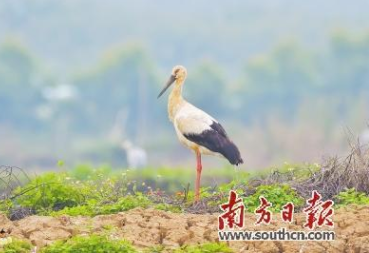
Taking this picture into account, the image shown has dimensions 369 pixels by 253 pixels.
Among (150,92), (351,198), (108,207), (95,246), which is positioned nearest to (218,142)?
(351,198)

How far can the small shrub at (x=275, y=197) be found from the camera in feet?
30.5

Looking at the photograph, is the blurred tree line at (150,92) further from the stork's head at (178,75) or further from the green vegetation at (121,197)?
the green vegetation at (121,197)

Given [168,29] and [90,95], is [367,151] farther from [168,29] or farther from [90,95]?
[168,29]

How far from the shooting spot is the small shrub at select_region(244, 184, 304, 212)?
9.30 meters

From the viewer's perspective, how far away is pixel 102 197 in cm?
984

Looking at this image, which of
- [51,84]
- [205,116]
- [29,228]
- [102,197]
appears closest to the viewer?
[29,228]

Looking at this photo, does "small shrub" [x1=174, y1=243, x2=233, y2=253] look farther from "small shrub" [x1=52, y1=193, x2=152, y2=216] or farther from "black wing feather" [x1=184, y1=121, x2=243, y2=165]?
"black wing feather" [x1=184, y1=121, x2=243, y2=165]

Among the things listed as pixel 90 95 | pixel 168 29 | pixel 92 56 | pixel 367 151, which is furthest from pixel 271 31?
pixel 367 151

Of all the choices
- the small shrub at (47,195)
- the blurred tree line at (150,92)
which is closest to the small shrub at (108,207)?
the small shrub at (47,195)

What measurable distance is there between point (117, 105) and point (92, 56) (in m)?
16.5

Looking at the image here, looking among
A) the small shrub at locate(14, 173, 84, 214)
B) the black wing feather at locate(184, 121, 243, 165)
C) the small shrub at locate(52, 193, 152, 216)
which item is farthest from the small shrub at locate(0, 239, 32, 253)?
the black wing feather at locate(184, 121, 243, 165)

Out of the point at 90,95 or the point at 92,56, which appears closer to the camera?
the point at 90,95

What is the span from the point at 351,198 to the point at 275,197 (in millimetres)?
667

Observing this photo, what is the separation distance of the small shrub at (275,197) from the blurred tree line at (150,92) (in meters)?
50.4
